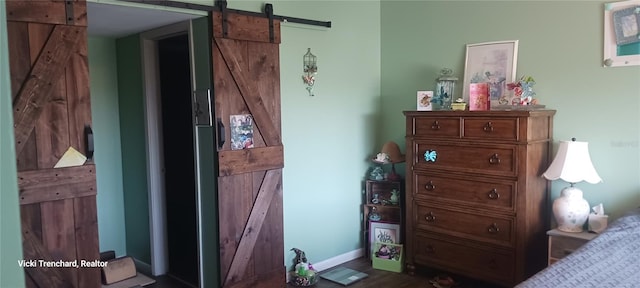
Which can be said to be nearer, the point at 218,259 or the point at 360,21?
the point at 218,259

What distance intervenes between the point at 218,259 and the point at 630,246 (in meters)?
2.49

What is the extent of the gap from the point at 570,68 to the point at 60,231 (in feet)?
11.0

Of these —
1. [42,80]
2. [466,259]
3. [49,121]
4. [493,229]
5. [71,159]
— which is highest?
[42,80]

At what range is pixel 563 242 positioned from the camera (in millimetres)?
3246

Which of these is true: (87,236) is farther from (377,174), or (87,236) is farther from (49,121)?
(377,174)

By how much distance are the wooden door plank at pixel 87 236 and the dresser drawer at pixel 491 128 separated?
2.48m

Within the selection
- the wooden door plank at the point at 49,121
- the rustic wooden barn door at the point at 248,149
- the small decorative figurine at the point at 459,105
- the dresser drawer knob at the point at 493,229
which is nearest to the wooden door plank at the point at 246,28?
the rustic wooden barn door at the point at 248,149

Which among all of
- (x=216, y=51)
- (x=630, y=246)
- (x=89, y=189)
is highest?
(x=216, y=51)

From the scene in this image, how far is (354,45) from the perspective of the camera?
14.5 ft

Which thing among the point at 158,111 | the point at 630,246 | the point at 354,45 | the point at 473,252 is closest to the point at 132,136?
the point at 158,111

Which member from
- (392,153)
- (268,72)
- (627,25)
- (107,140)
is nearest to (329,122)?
(392,153)

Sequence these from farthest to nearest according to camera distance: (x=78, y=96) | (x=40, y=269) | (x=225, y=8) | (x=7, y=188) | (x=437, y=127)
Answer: (x=437, y=127) → (x=225, y=8) → (x=78, y=96) → (x=40, y=269) → (x=7, y=188)

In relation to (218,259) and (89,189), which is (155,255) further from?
(89,189)

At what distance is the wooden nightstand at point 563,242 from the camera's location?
3186 mm
